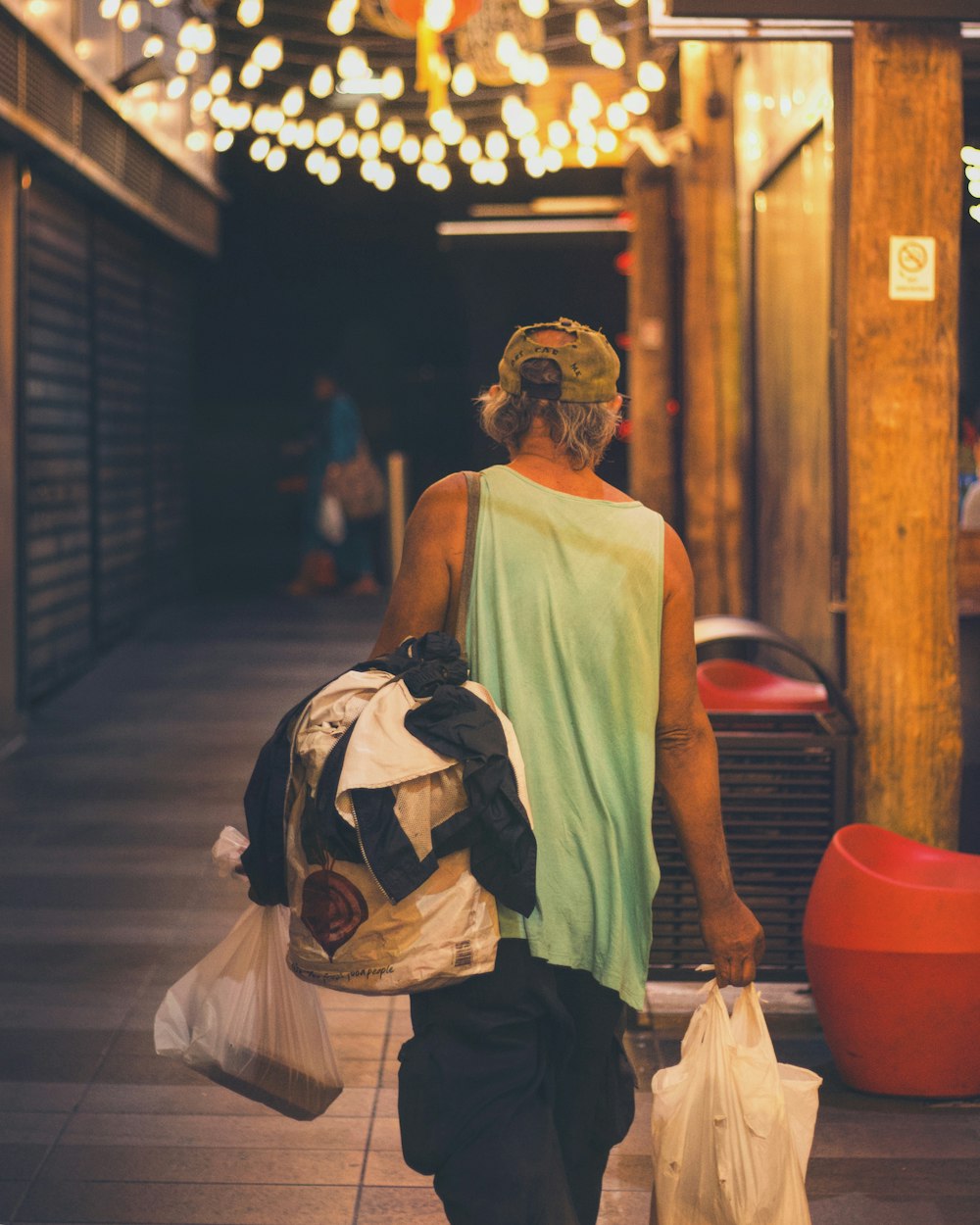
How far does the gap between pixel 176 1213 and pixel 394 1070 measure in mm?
949

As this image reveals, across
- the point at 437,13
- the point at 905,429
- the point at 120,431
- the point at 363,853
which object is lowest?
the point at 363,853

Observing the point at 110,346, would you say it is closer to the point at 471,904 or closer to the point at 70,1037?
the point at 70,1037

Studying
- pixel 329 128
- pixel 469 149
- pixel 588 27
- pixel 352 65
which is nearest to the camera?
pixel 588 27

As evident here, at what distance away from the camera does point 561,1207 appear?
8.64ft

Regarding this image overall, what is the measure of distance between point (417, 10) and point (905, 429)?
3446mm

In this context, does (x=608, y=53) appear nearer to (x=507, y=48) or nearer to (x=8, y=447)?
(x=507, y=48)

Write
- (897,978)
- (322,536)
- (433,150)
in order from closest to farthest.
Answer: (897,978), (433,150), (322,536)

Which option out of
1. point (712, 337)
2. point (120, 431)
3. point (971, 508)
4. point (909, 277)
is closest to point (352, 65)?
point (712, 337)

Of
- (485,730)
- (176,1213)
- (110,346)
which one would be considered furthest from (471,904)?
(110,346)

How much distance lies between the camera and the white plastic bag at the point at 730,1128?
2834mm

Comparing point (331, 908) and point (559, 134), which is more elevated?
point (559, 134)

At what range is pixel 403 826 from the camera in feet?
8.12

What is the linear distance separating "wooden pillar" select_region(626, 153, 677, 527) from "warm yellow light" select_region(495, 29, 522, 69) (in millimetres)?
1888

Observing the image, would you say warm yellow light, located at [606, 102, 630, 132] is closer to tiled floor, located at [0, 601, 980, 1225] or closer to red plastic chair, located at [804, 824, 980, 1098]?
tiled floor, located at [0, 601, 980, 1225]
